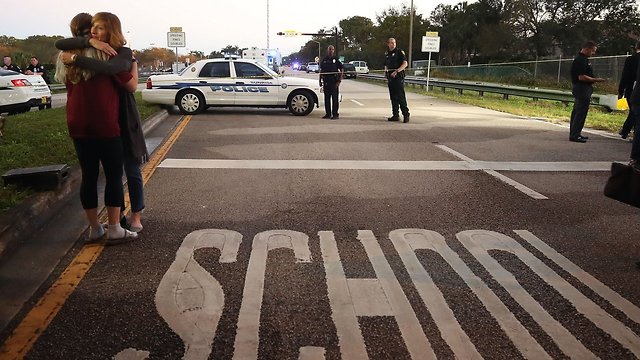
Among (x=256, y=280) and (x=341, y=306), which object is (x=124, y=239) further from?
(x=341, y=306)

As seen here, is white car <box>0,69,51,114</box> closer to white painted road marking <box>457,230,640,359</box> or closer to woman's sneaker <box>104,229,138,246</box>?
woman's sneaker <box>104,229,138,246</box>

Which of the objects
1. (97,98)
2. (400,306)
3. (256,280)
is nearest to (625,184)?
(400,306)

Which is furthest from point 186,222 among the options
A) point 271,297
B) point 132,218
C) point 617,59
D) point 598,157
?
point 617,59

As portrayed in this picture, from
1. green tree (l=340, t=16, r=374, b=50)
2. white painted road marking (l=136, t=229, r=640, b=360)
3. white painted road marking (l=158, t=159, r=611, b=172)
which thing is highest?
green tree (l=340, t=16, r=374, b=50)

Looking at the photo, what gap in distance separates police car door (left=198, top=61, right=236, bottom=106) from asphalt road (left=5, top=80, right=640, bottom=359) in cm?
766

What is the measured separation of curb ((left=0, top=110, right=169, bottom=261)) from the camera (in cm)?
439

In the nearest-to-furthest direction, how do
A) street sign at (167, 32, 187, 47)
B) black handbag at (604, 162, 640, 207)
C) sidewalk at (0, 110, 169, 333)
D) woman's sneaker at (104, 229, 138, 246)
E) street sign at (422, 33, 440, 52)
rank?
sidewalk at (0, 110, 169, 333)
black handbag at (604, 162, 640, 207)
woman's sneaker at (104, 229, 138, 246)
street sign at (167, 32, 187, 47)
street sign at (422, 33, 440, 52)

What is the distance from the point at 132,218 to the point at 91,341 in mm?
2093

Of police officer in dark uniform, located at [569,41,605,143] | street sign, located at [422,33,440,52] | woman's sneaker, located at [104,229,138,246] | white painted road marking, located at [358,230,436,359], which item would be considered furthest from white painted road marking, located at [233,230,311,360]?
street sign, located at [422,33,440,52]

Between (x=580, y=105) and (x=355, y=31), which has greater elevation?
(x=355, y=31)

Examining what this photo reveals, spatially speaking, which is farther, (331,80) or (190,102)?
(190,102)

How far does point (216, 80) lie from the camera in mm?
15484

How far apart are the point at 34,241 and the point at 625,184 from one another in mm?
4743

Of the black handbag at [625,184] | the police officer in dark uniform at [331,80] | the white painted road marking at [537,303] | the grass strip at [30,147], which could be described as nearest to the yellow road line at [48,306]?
the grass strip at [30,147]
